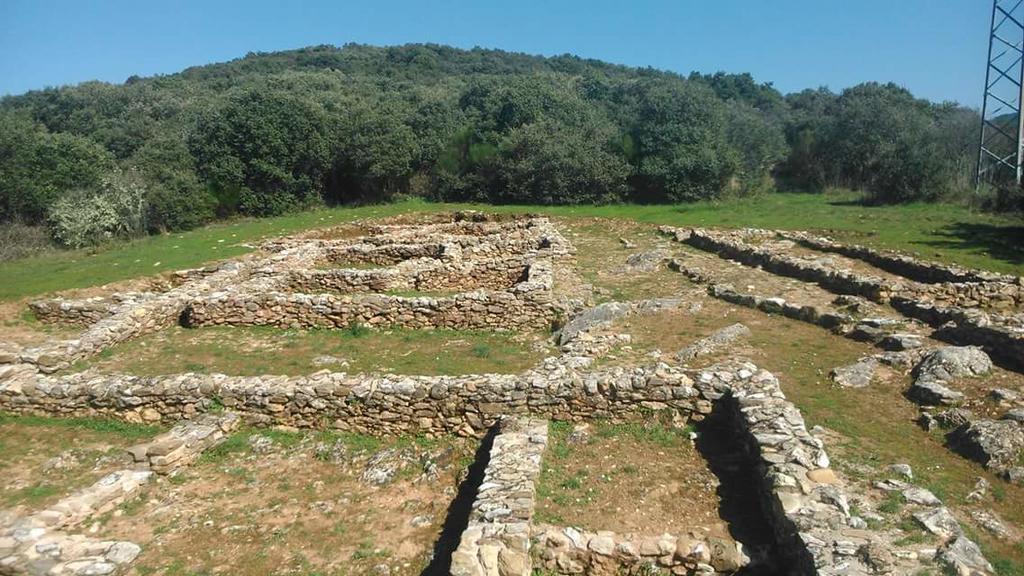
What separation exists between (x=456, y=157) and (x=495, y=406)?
35.5 metres

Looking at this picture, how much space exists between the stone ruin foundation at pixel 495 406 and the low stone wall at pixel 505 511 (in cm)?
2

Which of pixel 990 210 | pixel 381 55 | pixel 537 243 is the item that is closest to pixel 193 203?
pixel 537 243

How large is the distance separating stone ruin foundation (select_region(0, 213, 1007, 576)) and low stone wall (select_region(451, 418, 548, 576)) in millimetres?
21

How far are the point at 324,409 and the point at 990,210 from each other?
30.3 m

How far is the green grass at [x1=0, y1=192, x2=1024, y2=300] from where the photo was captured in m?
20.4

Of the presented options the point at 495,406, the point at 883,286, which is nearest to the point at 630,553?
the point at 495,406

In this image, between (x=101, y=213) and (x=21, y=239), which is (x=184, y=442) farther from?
(x=21, y=239)

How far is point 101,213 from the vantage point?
3155 centimetres

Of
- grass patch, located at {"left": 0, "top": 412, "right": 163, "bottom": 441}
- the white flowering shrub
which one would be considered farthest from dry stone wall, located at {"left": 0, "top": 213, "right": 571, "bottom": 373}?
the white flowering shrub

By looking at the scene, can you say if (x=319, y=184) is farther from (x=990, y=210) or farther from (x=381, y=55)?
(x=381, y=55)

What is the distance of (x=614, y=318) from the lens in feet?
46.5

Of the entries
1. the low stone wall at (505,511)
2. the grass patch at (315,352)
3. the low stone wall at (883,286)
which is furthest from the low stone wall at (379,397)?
the low stone wall at (883,286)

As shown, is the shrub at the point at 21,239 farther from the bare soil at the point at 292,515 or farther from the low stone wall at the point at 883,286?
the low stone wall at the point at 883,286

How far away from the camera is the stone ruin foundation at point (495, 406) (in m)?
6.29
